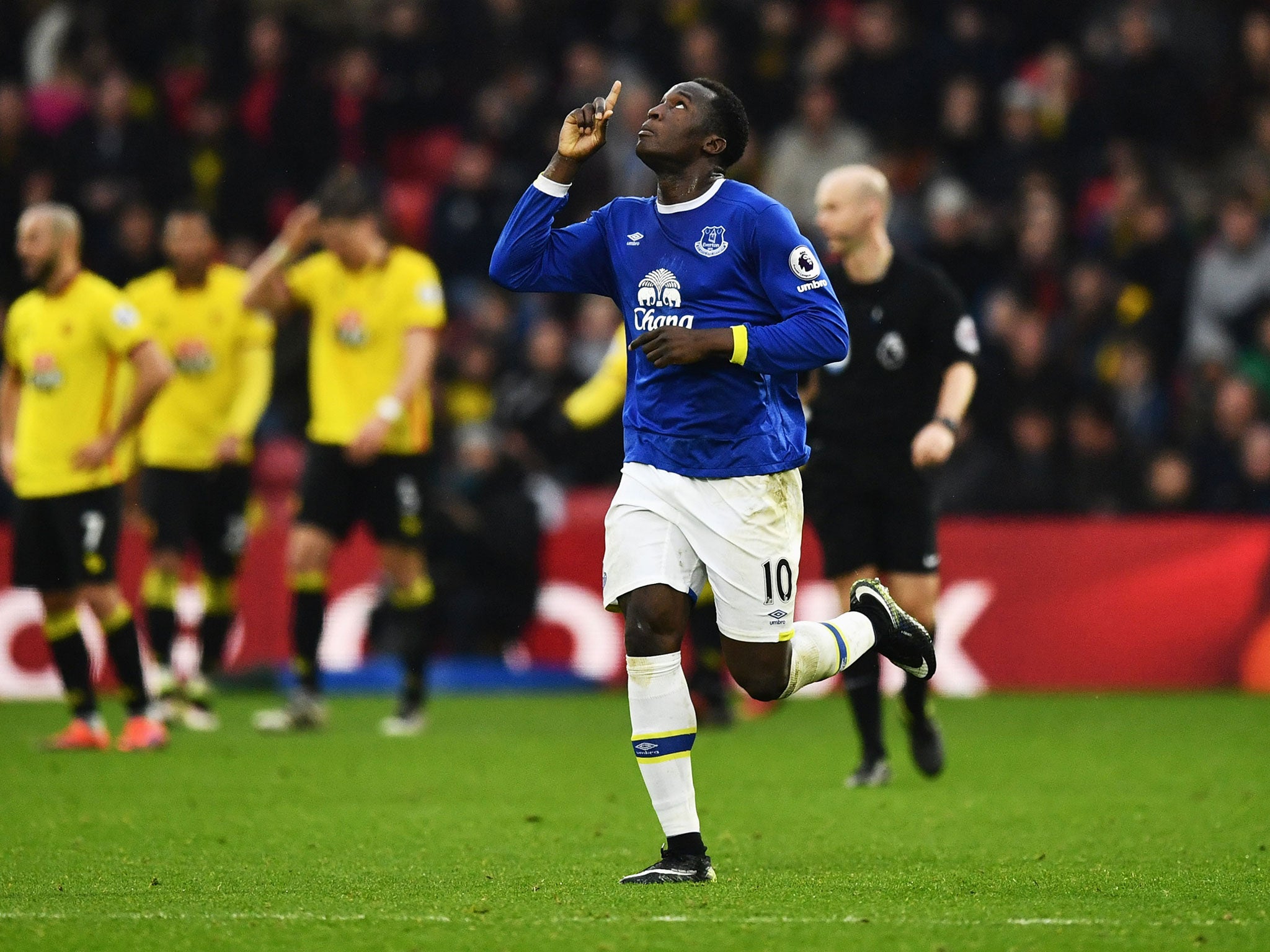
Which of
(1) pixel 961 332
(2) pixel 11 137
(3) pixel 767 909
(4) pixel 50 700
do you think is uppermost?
(2) pixel 11 137

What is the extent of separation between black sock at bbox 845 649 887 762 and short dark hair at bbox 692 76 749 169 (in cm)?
303

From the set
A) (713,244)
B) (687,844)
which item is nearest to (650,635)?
(687,844)

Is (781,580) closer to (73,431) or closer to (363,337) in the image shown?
(73,431)

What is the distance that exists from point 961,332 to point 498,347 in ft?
25.3

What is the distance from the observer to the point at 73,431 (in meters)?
9.27

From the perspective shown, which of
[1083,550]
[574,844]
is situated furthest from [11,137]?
[574,844]

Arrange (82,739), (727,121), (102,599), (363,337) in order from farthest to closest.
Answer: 1. (363,337)
2. (82,739)
3. (102,599)
4. (727,121)

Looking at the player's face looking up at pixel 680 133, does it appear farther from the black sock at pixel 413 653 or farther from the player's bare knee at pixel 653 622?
the black sock at pixel 413 653

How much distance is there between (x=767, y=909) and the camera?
495 cm

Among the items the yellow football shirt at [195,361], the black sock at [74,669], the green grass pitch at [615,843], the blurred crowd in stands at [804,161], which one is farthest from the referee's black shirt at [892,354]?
the blurred crowd in stands at [804,161]

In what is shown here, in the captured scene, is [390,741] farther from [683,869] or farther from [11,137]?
[11,137]

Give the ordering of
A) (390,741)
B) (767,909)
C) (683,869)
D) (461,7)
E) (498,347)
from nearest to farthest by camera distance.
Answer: (767,909) < (683,869) < (390,741) < (498,347) < (461,7)

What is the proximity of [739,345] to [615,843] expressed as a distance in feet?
6.41

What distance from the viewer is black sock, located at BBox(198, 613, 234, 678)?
1141 cm
